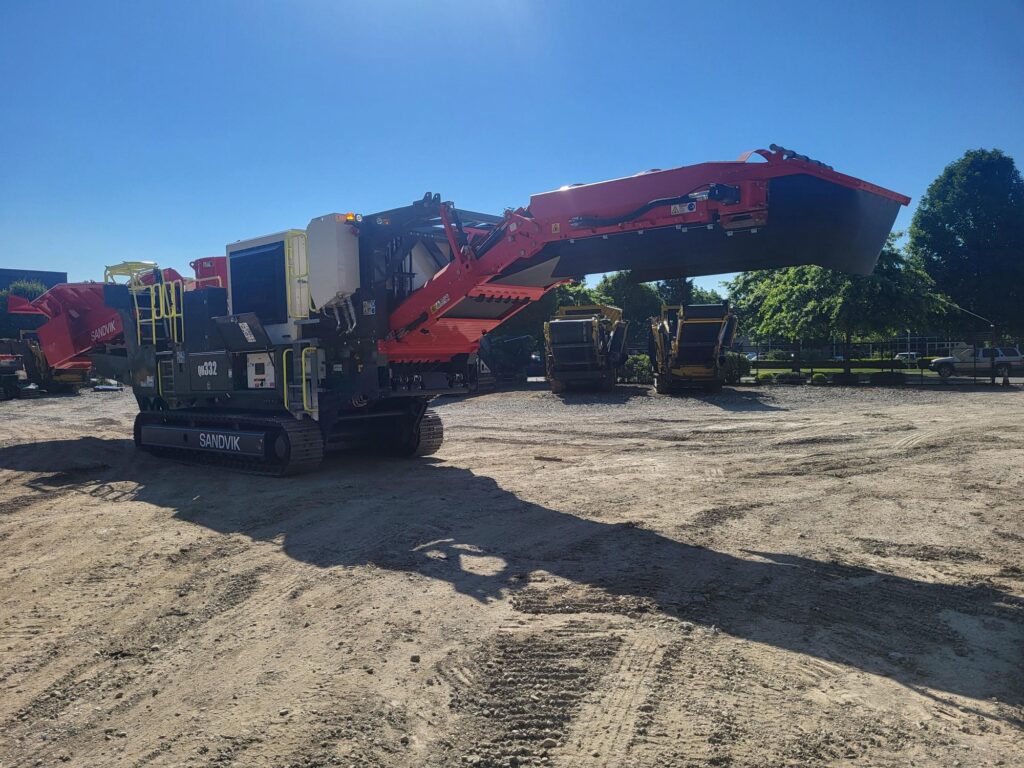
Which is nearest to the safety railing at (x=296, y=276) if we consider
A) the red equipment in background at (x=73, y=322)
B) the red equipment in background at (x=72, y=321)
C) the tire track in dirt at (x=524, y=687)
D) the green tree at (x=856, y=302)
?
the red equipment in background at (x=73, y=322)

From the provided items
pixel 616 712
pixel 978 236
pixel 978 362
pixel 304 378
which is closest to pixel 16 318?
pixel 304 378

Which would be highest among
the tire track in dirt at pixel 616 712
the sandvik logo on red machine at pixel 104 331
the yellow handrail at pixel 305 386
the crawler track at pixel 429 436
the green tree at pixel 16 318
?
the green tree at pixel 16 318

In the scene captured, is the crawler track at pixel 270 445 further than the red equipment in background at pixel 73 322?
No

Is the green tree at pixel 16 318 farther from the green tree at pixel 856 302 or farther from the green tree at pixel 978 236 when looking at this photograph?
the green tree at pixel 978 236

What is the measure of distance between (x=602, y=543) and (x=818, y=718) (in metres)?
2.92

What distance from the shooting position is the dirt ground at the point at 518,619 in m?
3.13

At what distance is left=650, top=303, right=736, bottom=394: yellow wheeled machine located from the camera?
2191cm

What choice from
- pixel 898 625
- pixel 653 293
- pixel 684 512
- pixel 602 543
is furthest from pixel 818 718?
pixel 653 293

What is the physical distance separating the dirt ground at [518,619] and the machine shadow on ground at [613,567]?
1.1 inches

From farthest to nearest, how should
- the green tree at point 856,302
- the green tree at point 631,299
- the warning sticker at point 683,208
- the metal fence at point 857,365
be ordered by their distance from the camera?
the green tree at point 631,299
the green tree at point 856,302
the metal fence at point 857,365
the warning sticker at point 683,208

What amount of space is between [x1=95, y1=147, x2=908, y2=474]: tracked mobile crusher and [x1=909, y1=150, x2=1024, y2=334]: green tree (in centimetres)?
3961

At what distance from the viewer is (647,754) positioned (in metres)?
2.98

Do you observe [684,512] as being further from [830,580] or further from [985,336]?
Result: [985,336]

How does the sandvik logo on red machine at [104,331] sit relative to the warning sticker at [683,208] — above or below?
below
